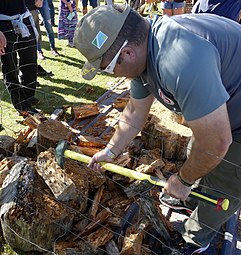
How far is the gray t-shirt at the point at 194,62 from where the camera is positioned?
1.63 meters

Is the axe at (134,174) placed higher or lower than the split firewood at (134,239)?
higher

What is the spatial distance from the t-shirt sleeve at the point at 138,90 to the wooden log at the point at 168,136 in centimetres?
112

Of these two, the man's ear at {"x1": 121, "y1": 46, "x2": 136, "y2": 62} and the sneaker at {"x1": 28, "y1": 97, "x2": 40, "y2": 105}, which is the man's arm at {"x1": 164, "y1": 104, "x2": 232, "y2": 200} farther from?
the sneaker at {"x1": 28, "y1": 97, "x2": 40, "y2": 105}

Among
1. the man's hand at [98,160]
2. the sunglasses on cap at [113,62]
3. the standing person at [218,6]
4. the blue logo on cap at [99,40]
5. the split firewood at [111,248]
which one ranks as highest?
the blue logo on cap at [99,40]

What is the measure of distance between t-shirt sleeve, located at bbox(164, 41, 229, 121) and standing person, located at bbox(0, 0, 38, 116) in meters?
2.57

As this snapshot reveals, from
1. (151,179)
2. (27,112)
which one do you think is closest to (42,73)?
(27,112)

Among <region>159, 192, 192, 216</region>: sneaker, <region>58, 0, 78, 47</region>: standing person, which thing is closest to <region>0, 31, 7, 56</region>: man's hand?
<region>159, 192, 192, 216</region>: sneaker

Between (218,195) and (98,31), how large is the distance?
57.3 inches

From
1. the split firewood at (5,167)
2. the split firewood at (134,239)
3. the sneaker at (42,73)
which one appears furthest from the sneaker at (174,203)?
the sneaker at (42,73)

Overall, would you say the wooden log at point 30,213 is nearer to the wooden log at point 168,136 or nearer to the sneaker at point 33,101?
the wooden log at point 168,136

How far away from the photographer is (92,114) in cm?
436

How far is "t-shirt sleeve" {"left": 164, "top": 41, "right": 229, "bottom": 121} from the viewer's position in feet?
5.31

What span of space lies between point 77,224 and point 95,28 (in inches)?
66.0

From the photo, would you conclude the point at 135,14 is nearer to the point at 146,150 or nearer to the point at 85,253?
the point at 85,253
